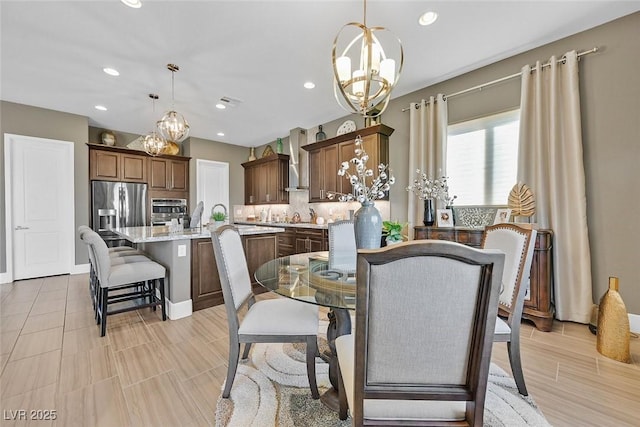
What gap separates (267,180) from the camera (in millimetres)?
6195

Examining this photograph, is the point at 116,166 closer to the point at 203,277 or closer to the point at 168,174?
the point at 168,174

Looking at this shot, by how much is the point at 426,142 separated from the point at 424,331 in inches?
129

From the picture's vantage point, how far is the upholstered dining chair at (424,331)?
0.77 metres

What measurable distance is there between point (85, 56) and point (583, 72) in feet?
17.5

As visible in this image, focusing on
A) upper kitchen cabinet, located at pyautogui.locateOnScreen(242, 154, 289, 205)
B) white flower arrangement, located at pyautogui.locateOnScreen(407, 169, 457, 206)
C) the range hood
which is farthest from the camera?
upper kitchen cabinet, located at pyautogui.locateOnScreen(242, 154, 289, 205)

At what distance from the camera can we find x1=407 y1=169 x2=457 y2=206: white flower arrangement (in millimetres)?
3321

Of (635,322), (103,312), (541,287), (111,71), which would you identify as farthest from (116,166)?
(635,322)

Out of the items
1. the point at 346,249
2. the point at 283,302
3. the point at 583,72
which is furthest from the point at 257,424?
the point at 583,72

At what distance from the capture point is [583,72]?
2.54m

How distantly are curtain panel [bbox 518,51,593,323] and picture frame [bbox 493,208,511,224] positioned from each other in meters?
0.27

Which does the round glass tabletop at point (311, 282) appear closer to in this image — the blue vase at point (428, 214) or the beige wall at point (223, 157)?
the blue vase at point (428, 214)

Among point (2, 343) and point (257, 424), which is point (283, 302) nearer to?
point (257, 424)

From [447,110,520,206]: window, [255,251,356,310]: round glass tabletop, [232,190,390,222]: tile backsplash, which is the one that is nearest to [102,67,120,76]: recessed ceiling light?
[255,251,356,310]: round glass tabletop

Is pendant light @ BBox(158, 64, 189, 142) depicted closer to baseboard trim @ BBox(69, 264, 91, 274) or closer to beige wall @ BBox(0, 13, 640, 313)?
baseboard trim @ BBox(69, 264, 91, 274)
